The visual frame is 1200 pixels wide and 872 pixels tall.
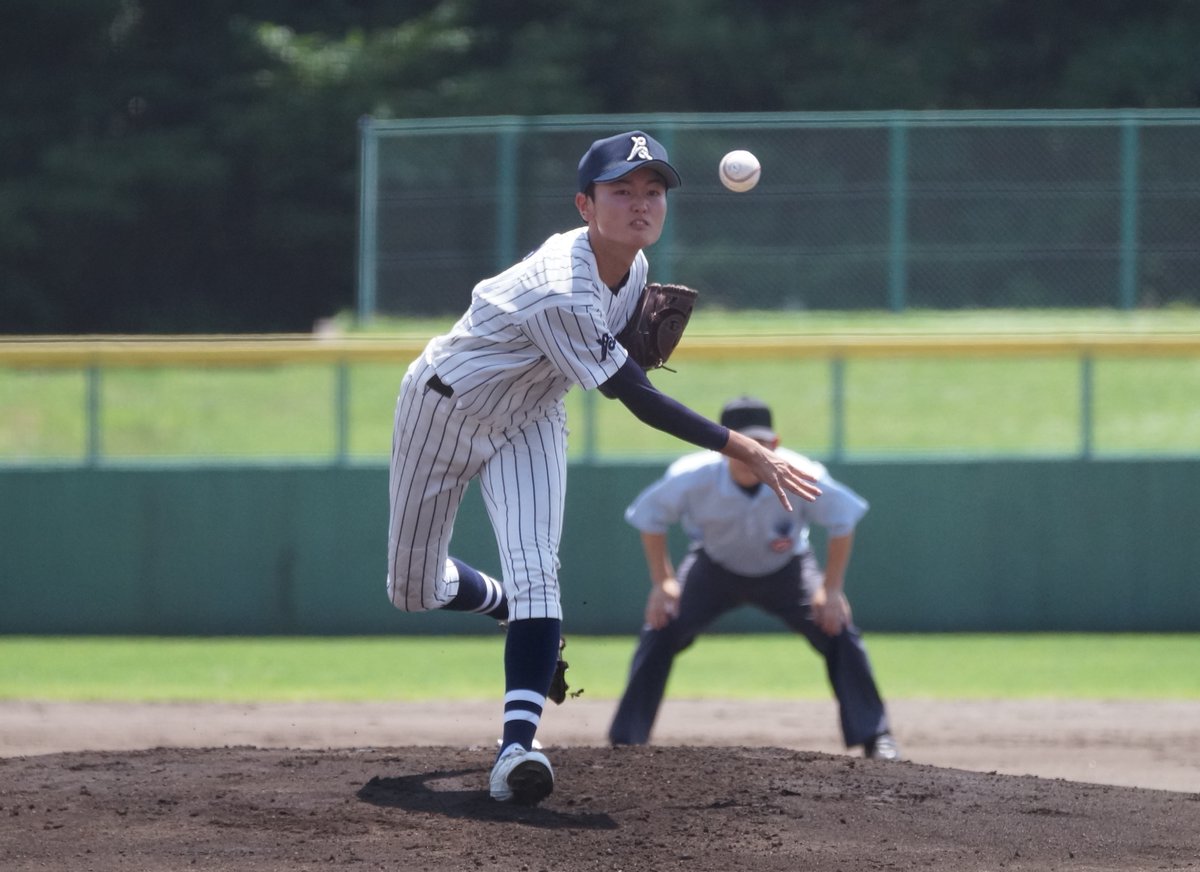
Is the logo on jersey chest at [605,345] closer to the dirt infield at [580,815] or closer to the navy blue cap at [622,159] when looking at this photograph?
the navy blue cap at [622,159]

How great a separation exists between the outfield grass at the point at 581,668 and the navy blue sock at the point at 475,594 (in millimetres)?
2562

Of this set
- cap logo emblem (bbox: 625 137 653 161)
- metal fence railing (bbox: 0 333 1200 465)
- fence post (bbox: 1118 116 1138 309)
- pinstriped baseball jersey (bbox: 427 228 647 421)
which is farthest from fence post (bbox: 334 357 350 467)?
cap logo emblem (bbox: 625 137 653 161)

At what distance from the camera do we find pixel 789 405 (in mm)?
12500

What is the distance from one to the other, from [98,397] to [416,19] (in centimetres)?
1602

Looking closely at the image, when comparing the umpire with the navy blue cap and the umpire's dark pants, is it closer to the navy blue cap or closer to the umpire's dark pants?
the umpire's dark pants

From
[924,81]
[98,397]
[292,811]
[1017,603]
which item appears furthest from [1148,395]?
[924,81]

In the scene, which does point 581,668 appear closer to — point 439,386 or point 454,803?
point 454,803

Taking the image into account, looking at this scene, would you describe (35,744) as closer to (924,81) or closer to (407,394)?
(407,394)

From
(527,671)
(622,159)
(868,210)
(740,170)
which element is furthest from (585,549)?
(622,159)

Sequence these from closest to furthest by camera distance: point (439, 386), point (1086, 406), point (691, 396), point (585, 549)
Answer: point (439, 386) → point (585, 549) → point (1086, 406) → point (691, 396)

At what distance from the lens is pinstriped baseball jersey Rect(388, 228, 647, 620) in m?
4.44

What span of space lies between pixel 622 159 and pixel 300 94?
20709mm

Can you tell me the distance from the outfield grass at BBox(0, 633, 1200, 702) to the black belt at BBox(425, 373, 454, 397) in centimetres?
337

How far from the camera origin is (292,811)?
4496 millimetres
